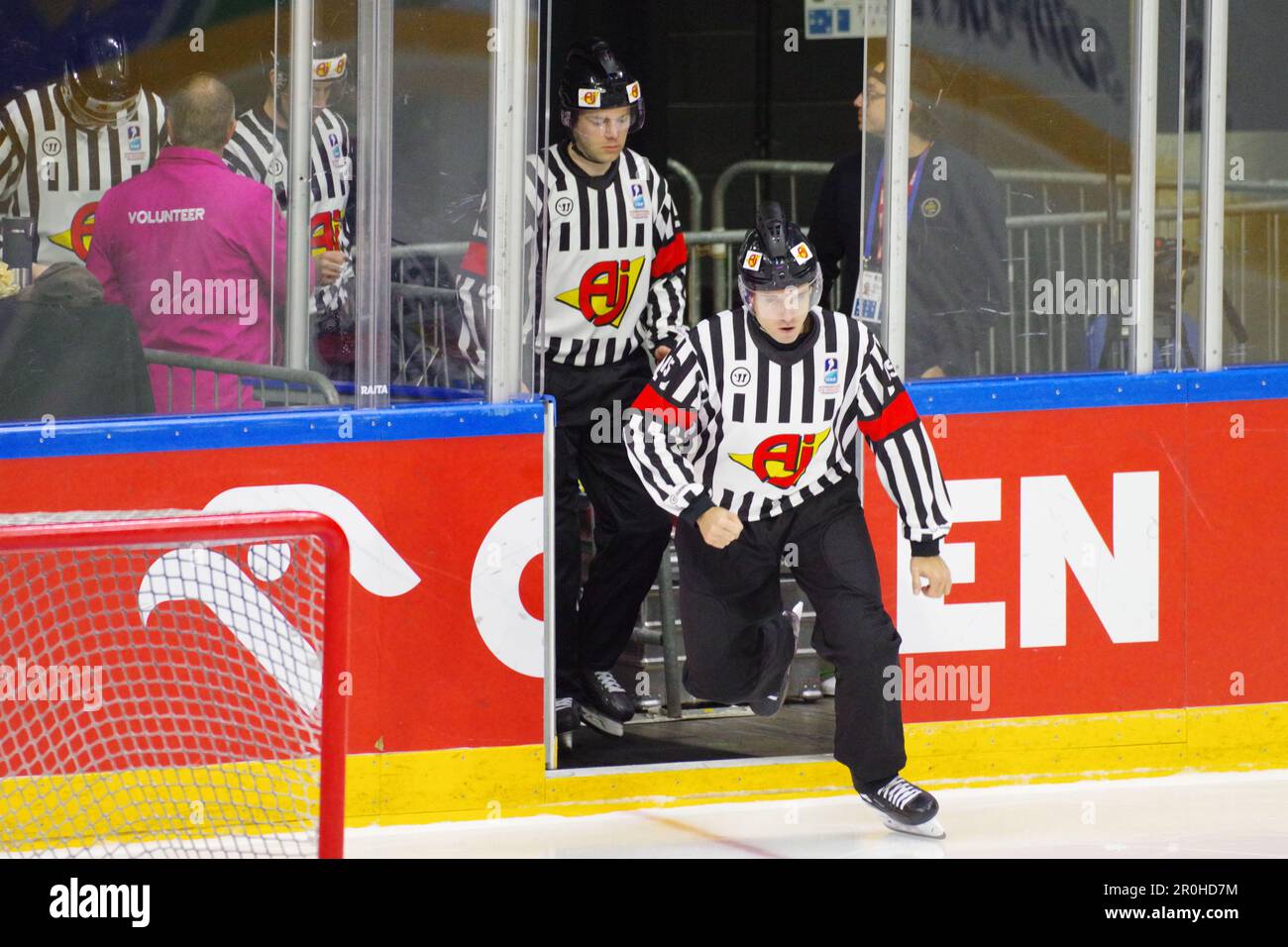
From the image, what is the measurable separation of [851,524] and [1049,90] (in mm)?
1611

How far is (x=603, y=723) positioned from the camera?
667cm

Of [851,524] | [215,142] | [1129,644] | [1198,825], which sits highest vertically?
[215,142]

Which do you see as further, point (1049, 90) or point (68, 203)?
point (1049, 90)

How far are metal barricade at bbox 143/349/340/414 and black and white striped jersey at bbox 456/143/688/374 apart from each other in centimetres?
79

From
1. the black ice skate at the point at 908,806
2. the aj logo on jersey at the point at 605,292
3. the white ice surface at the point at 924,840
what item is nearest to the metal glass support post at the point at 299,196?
the aj logo on jersey at the point at 605,292

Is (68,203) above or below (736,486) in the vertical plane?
above

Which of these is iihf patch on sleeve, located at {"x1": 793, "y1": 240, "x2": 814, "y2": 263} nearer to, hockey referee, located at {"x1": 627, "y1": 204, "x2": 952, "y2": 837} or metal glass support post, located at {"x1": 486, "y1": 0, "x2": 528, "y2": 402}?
hockey referee, located at {"x1": 627, "y1": 204, "x2": 952, "y2": 837}

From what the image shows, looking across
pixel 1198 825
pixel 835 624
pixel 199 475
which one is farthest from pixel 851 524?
pixel 199 475

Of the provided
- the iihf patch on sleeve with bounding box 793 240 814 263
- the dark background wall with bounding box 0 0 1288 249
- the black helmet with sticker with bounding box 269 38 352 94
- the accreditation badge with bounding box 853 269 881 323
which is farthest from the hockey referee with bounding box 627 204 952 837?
the black helmet with sticker with bounding box 269 38 352 94

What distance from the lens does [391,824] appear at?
19.7 ft

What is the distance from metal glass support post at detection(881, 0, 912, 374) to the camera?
6410mm

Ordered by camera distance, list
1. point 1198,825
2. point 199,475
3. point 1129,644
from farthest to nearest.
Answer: point 1129,644, point 1198,825, point 199,475

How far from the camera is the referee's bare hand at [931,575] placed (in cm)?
586

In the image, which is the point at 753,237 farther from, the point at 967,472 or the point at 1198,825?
the point at 1198,825
